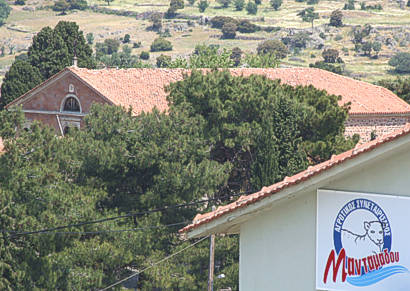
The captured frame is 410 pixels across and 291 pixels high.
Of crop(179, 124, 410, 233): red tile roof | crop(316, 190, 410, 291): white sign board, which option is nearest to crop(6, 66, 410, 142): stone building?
crop(179, 124, 410, 233): red tile roof

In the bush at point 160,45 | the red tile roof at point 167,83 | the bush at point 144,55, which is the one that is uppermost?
the red tile roof at point 167,83

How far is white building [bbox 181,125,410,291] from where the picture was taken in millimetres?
8016

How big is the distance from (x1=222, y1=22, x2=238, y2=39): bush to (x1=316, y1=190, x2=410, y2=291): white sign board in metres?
161

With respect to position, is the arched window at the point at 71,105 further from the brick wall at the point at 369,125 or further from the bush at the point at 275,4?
the bush at the point at 275,4

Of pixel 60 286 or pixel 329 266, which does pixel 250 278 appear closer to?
pixel 329 266

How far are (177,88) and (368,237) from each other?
68.9ft

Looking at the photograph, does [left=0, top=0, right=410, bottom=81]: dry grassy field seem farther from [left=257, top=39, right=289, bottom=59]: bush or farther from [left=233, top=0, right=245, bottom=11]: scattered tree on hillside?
[left=233, top=0, right=245, bottom=11]: scattered tree on hillside

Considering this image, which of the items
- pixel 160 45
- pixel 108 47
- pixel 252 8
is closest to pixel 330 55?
pixel 160 45

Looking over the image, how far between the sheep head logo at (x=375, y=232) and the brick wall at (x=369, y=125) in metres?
37.3

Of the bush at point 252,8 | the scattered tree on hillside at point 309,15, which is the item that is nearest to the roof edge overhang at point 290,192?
the scattered tree on hillside at point 309,15

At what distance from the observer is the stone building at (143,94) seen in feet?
144

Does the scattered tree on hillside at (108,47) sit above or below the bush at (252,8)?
below

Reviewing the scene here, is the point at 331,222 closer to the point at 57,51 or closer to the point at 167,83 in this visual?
the point at 167,83

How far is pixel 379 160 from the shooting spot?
810 cm
